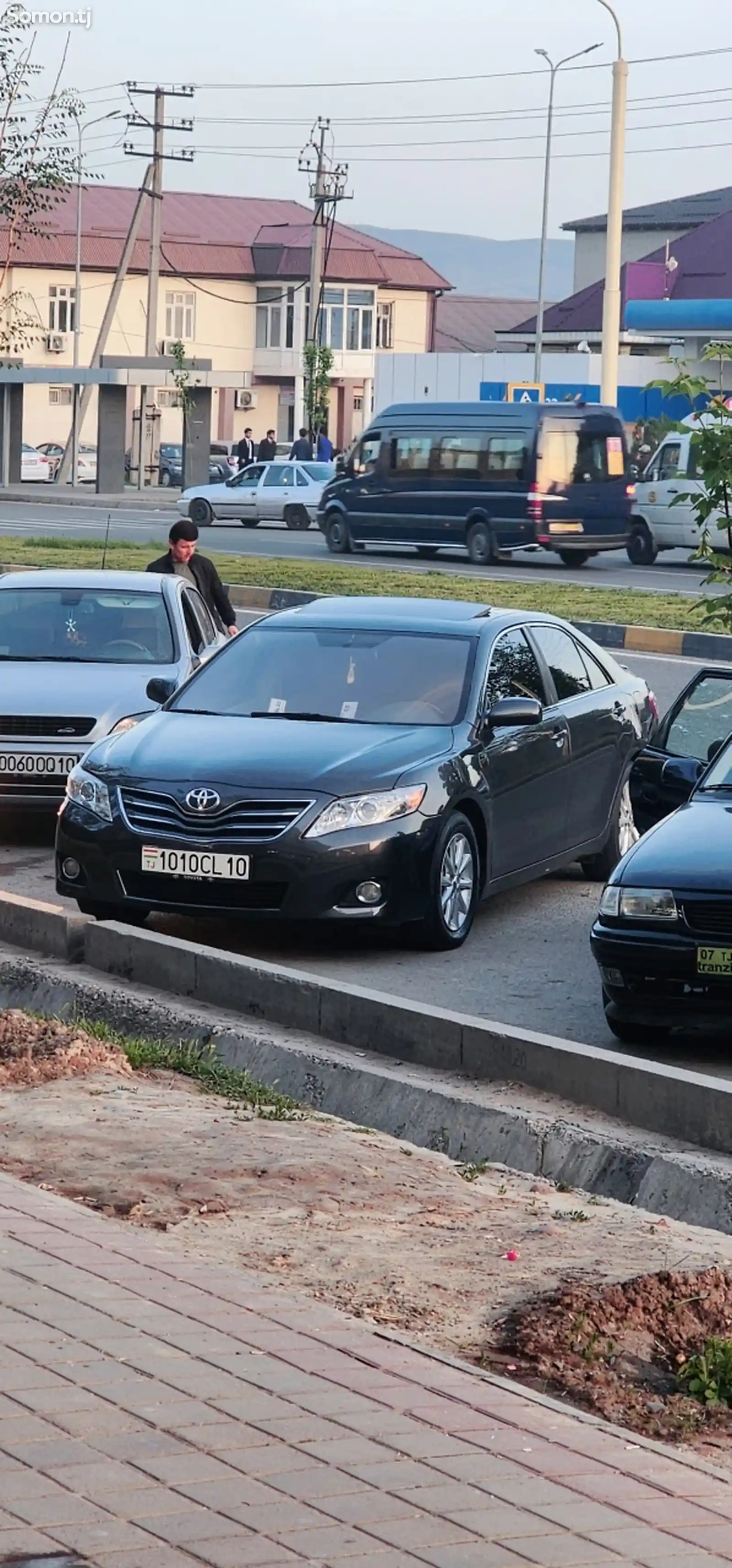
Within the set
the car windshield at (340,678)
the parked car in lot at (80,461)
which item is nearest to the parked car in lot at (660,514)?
the car windshield at (340,678)

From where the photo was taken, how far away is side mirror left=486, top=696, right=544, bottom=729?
959cm

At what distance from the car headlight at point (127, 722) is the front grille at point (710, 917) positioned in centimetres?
436

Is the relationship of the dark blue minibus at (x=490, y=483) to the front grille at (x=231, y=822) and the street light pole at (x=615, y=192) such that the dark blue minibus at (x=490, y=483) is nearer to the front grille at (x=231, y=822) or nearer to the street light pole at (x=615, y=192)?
the street light pole at (x=615, y=192)

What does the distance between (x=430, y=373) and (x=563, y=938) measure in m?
54.1

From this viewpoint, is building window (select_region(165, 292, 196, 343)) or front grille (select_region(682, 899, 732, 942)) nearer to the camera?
front grille (select_region(682, 899, 732, 942))

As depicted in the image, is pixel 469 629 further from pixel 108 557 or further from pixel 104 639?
pixel 108 557

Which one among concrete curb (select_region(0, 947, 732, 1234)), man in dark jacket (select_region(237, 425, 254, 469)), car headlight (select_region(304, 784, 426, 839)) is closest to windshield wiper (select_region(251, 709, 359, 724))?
car headlight (select_region(304, 784, 426, 839))

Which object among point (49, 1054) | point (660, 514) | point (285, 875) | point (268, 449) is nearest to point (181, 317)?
point (268, 449)

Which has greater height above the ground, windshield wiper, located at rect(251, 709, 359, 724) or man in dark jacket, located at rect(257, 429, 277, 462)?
man in dark jacket, located at rect(257, 429, 277, 462)

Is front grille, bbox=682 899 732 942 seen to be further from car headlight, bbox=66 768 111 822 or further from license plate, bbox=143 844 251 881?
car headlight, bbox=66 768 111 822

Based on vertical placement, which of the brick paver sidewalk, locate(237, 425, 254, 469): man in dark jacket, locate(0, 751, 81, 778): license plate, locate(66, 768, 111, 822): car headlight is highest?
locate(237, 425, 254, 469): man in dark jacket

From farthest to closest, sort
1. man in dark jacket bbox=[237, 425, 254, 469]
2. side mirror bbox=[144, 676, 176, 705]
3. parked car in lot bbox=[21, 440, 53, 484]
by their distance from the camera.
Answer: parked car in lot bbox=[21, 440, 53, 484], man in dark jacket bbox=[237, 425, 254, 469], side mirror bbox=[144, 676, 176, 705]

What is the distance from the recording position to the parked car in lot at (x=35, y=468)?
217 feet

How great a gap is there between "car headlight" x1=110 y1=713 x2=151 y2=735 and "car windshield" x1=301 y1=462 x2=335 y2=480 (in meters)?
32.9
